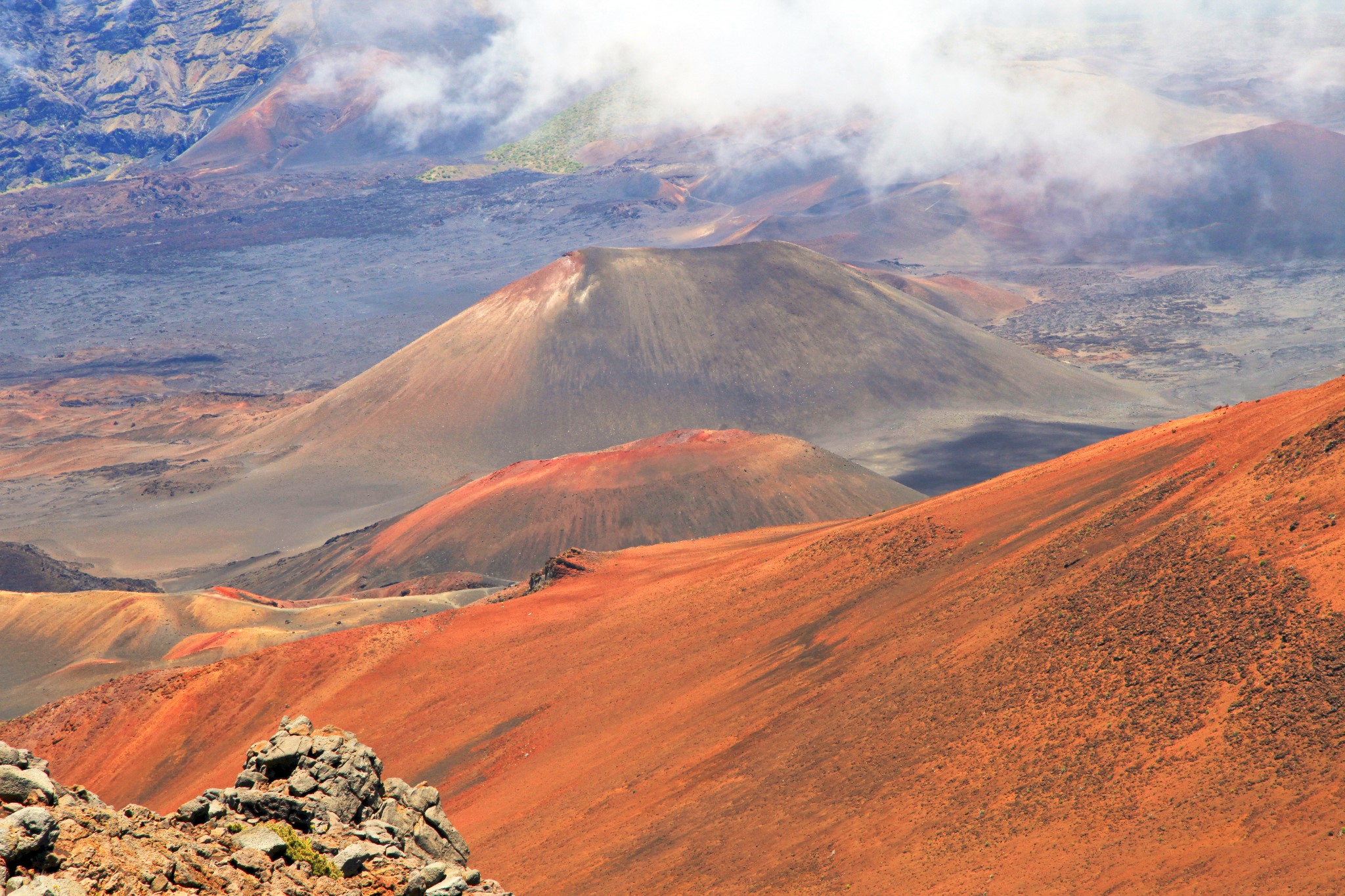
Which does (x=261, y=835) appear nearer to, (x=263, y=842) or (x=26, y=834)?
(x=263, y=842)

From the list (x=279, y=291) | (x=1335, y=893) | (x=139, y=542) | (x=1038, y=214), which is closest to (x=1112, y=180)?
(x=1038, y=214)

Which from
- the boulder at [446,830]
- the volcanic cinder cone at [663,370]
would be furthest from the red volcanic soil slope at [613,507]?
the boulder at [446,830]

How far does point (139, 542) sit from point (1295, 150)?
145m

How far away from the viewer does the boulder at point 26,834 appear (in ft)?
30.3

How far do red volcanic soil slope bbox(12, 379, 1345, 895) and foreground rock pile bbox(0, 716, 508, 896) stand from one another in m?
4.55

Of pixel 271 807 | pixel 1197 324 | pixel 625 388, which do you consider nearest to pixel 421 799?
pixel 271 807

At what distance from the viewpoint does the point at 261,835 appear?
12.1m

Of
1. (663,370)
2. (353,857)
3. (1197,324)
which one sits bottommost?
(663,370)

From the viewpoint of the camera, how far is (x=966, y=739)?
17922mm

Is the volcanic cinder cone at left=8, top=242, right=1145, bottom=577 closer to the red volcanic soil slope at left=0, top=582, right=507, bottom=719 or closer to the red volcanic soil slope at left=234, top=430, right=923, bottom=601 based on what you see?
the red volcanic soil slope at left=234, top=430, right=923, bottom=601

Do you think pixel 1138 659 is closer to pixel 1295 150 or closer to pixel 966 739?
pixel 966 739

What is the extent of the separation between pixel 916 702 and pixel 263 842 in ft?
38.3

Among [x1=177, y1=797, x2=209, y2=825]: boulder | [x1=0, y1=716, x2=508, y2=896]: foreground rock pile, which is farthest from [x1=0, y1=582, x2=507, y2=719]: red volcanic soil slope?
[x1=177, y1=797, x2=209, y2=825]: boulder

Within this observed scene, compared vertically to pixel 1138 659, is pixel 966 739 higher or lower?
lower
